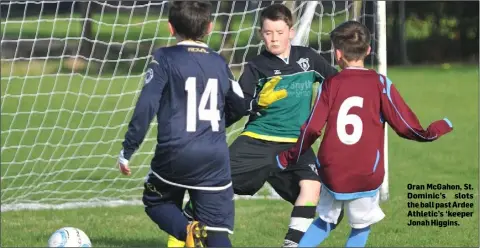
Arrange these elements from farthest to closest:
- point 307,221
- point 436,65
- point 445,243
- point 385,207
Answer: point 436,65 < point 385,207 < point 445,243 < point 307,221

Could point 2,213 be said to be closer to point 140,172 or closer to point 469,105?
point 140,172

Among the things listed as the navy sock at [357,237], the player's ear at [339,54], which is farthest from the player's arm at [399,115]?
the navy sock at [357,237]

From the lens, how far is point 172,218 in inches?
213

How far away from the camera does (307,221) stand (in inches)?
235

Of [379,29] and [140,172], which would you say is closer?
[379,29]

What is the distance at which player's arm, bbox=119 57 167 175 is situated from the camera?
5047 mm

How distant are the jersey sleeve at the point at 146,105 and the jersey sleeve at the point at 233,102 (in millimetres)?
404

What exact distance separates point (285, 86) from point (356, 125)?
1.14m

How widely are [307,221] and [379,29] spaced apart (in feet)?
10.5

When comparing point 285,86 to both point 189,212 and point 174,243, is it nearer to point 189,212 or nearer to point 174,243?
point 189,212

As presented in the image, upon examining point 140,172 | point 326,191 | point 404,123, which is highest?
point 404,123

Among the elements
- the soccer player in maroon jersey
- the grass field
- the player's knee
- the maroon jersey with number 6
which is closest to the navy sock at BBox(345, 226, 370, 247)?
the soccer player in maroon jersey

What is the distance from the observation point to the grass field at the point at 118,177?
24.1 feet

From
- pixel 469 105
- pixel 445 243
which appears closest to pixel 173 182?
pixel 445 243
